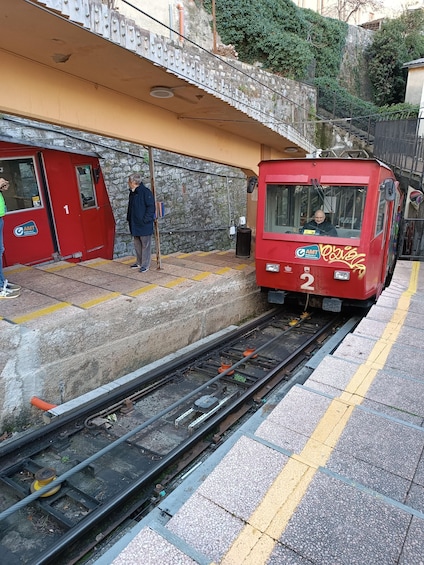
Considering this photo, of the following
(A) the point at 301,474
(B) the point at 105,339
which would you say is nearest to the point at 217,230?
(B) the point at 105,339

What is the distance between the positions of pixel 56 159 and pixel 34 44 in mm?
3858

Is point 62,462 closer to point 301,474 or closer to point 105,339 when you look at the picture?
point 105,339

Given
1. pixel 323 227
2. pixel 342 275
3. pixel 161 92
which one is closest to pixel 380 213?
pixel 323 227

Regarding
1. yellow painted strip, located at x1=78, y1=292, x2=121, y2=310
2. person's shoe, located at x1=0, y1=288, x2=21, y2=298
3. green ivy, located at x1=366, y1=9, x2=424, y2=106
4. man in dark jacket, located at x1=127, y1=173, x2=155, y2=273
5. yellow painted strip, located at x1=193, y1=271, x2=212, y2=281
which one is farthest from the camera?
green ivy, located at x1=366, y1=9, x2=424, y2=106

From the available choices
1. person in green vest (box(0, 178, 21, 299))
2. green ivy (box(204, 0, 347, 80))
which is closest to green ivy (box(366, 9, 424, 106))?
green ivy (box(204, 0, 347, 80))

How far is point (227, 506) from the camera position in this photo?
90.3 inches

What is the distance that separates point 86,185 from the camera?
8.63 metres

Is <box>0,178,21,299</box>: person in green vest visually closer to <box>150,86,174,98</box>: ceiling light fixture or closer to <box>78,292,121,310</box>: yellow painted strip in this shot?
<box>78,292,121,310</box>: yellow painted strip

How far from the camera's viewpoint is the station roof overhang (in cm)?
352

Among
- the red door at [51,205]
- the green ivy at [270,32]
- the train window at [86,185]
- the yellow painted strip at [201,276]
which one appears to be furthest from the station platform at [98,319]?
the green ivy at [270,32]

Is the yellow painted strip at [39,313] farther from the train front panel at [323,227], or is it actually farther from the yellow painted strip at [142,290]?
the train front panel at [323,227]

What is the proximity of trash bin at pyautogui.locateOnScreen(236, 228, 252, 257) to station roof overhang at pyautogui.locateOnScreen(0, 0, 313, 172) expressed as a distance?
104 inches

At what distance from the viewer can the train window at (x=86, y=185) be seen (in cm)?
841

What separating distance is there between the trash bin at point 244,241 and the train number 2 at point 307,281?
9.35 ft
